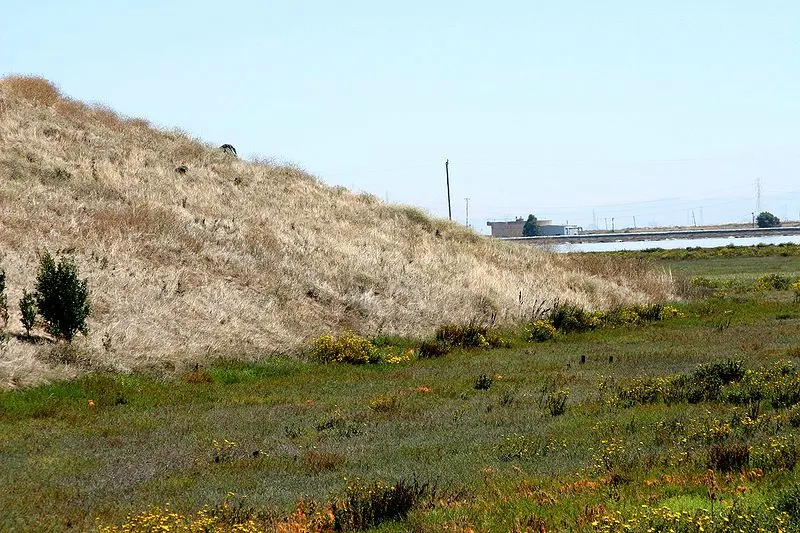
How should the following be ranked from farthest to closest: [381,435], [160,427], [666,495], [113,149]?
[113,149] < [160,427] < [381,435] < [666,495]

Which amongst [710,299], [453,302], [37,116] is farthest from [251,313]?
[710,299]

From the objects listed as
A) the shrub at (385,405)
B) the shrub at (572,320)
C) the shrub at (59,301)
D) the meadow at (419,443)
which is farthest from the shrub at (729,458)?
the shrub at (572,320)

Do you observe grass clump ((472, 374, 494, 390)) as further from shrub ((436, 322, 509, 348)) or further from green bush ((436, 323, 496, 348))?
green bush ((436, 323, 496, 348))

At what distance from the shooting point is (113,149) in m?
44.3

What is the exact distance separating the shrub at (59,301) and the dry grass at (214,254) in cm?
63

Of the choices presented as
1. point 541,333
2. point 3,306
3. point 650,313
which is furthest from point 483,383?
point 650,313

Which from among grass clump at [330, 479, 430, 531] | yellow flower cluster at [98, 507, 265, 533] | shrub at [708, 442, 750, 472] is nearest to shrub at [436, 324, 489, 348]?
shrub at [708, 442, 750, 472]

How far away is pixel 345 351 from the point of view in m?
26.7

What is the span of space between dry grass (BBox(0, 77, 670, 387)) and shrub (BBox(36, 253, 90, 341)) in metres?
0.63

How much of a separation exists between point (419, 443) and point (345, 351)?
12.3 meters

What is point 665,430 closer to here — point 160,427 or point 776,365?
point 776,365

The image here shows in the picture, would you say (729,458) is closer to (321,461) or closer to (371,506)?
(371,506)

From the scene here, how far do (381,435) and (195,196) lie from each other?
28025mm

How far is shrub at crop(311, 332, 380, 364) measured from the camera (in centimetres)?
2667
